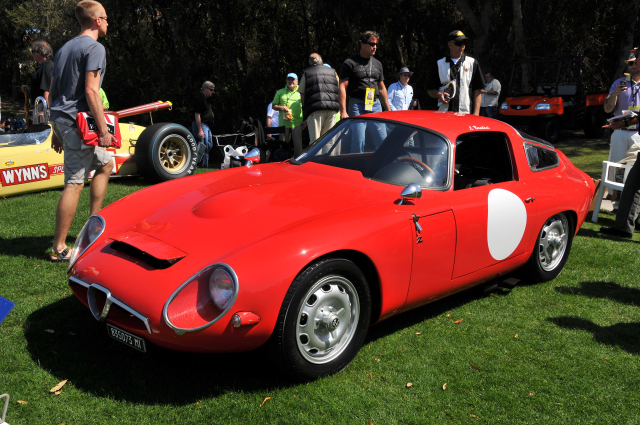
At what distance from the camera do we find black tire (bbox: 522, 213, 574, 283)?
4.48 meters

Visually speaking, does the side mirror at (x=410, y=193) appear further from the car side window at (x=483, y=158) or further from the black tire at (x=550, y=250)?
the black tire at (x=550, y=250)

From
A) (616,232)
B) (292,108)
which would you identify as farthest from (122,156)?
(616,232)

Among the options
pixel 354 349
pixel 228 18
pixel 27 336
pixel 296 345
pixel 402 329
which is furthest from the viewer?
pixel 228 18

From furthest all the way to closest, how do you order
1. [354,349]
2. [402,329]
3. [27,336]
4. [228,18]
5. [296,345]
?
1. [228,18]
2. [402,329]
3. [27,336]
4. [354,349]
5. [296,345]

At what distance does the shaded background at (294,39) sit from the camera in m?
16.6

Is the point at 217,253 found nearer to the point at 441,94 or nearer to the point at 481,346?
the point at 481,346

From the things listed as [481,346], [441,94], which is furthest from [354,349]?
[441,94]

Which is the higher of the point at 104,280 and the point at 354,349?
the point at 104,280

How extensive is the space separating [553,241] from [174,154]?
596 cm

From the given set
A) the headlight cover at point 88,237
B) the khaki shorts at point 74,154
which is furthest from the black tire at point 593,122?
the headlight cover at point 88,237

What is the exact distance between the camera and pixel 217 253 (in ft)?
9.35

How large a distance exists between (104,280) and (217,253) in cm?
62

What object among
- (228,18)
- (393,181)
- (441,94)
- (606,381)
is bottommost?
(606,381)

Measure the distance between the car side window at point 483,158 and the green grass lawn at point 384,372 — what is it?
0.94m
